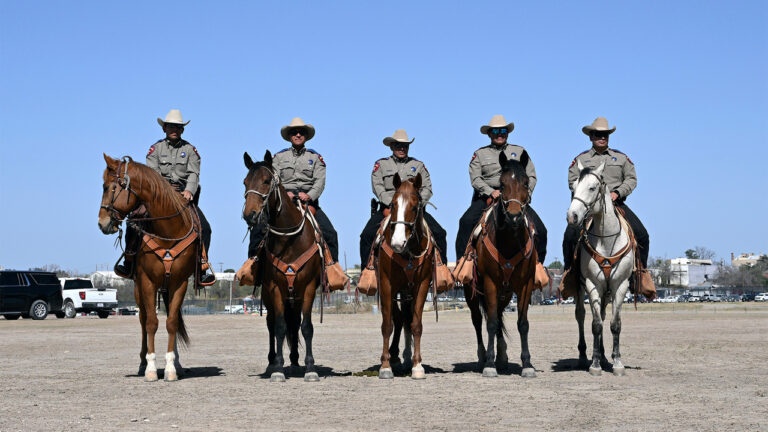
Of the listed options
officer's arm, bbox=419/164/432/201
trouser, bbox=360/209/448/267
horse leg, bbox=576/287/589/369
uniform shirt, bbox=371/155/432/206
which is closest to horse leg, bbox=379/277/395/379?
trouser, bbox=360/209/448/267

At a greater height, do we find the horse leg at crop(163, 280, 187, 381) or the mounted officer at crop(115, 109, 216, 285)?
the mounted officer at crop(115, 109, 216, 285)

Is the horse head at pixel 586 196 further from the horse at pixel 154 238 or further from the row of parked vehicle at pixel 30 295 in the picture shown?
the row of parked vehicle at pixel 30 295

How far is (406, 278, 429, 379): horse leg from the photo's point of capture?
12742 millimetres

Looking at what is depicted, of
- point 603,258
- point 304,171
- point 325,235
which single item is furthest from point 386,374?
point 603,258

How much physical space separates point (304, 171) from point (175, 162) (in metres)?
2.02

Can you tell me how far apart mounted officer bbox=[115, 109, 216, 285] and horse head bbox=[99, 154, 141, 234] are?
1.33 metres

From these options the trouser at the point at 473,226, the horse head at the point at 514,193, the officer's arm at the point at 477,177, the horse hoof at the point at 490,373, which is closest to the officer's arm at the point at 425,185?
the officer's arm at the point at 477,177

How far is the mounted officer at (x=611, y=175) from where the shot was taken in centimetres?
1422

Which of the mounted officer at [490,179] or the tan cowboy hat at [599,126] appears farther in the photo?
the tan cowboy hat at [599,126]

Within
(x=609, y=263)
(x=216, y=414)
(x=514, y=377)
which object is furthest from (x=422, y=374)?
(x=216, y=414)

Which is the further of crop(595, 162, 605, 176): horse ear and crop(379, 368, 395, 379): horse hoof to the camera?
crop(595, 162, 605, 176): horse ear

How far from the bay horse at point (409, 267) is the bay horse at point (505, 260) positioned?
81 centimetres

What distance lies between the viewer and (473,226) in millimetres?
14461

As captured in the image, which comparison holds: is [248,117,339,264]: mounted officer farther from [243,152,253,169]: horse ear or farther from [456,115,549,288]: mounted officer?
[456,115,549,288]: mounted officer
